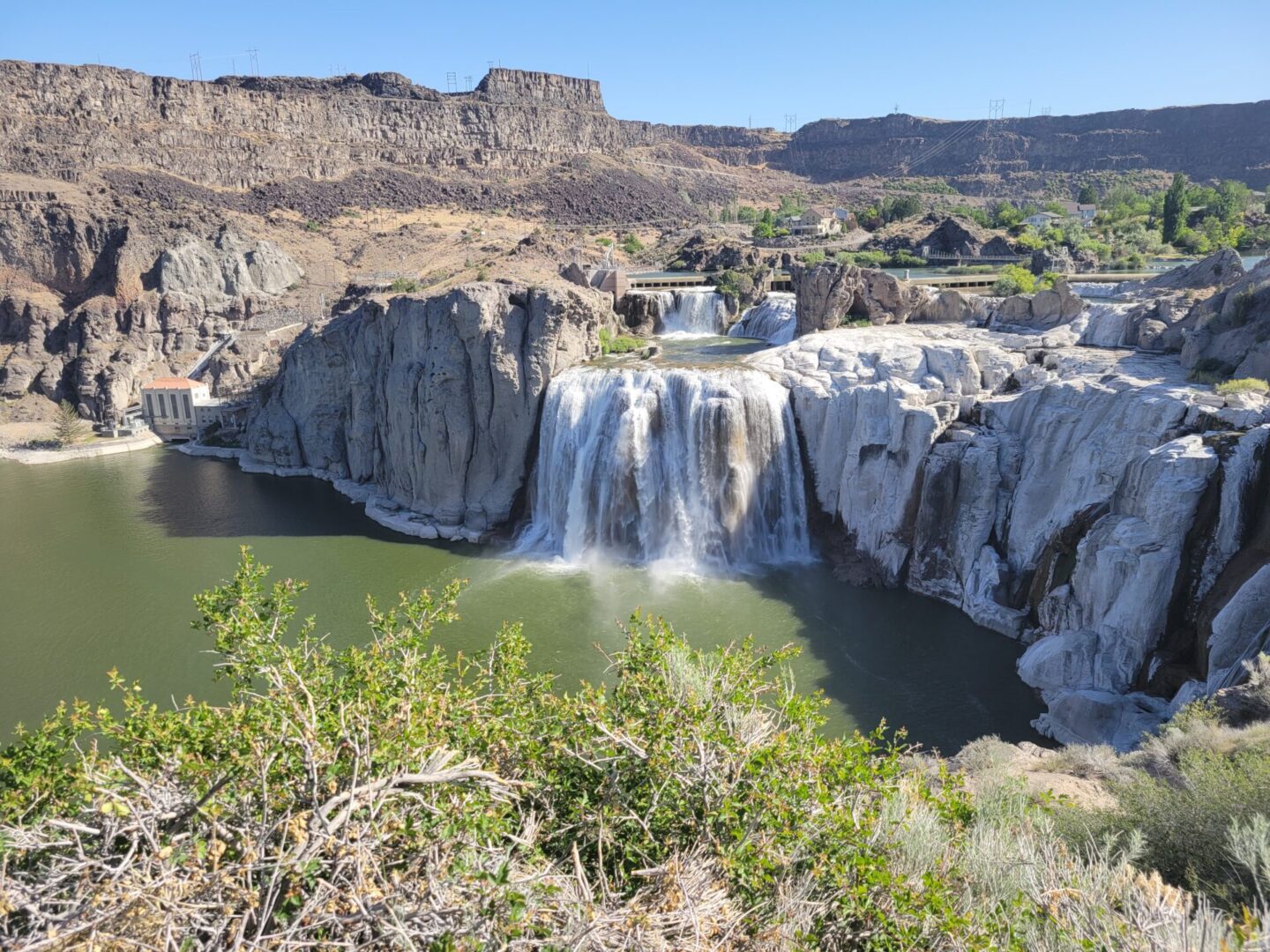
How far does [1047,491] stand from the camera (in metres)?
18.8

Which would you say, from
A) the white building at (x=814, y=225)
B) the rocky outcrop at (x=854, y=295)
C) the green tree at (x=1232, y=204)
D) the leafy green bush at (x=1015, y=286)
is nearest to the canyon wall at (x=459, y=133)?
the green tree at (x=1232, y=204)

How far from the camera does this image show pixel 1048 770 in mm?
11195

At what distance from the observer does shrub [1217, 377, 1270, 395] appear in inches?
651

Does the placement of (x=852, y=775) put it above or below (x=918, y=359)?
below

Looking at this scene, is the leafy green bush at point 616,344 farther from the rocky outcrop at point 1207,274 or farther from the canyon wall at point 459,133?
the canyon wall at point 459,133

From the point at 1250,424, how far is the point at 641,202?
75.6m

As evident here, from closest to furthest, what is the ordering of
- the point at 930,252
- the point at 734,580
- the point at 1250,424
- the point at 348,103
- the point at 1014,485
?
the point at 1250,424, the point at 1014,485, the point at 734,580, the point at 930,252, the point at 348,103

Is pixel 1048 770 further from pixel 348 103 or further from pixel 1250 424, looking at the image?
pixel 348 103

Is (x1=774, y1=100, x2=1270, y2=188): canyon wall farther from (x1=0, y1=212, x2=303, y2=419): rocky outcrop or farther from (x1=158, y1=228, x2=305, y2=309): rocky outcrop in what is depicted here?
(x1=0, y1=212, x2=303, y2=419): rocky outcrop

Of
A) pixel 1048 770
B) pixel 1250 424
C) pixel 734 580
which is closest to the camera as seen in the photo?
pixel 1048 770

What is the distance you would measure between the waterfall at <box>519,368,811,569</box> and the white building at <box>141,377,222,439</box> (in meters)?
25.4

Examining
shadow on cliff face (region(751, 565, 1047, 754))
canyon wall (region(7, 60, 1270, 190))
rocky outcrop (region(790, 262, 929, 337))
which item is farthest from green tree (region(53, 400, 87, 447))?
shadow on cliff face (region(751, 565, 1047, 754))

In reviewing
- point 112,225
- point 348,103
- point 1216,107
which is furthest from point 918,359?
point 1216,107

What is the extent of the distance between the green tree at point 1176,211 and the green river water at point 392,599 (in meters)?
38.6
